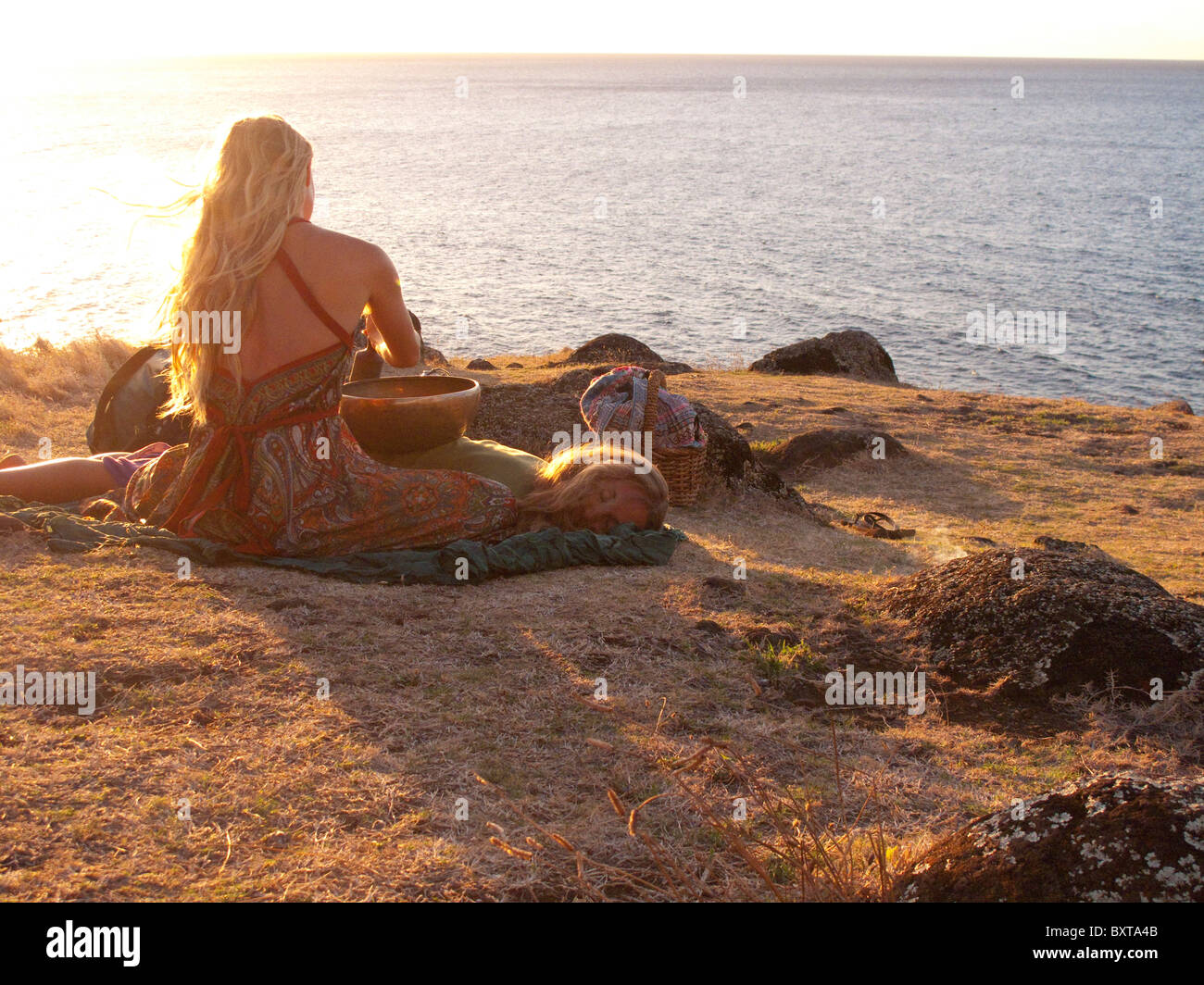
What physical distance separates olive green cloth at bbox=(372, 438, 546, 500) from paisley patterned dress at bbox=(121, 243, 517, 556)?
0.75 m

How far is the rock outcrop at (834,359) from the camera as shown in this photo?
1653 cm

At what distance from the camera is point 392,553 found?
5.09 m

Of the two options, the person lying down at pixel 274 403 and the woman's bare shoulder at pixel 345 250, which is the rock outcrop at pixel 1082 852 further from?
the woman's bare shoulder at pixel 345 250

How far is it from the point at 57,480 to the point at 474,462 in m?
2.15

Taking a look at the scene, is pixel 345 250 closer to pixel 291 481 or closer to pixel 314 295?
pixel 314 295

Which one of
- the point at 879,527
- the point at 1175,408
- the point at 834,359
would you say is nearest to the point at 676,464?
the point at 879,527

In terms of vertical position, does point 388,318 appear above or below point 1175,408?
above

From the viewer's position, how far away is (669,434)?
7.31m

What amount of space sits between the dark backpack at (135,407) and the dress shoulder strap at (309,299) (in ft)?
6.16

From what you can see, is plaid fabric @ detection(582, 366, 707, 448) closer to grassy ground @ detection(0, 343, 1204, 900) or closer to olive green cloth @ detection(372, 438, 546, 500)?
olive green cloth @ detection(372, 438, 546, 500)

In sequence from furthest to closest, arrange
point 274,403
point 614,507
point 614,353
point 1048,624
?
1. point 614,353
2. point 614,507
3. point 274,403
4. point 1048,624

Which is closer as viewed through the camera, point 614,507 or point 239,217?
point 239,217

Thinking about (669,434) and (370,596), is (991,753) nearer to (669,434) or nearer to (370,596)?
(370,596)
